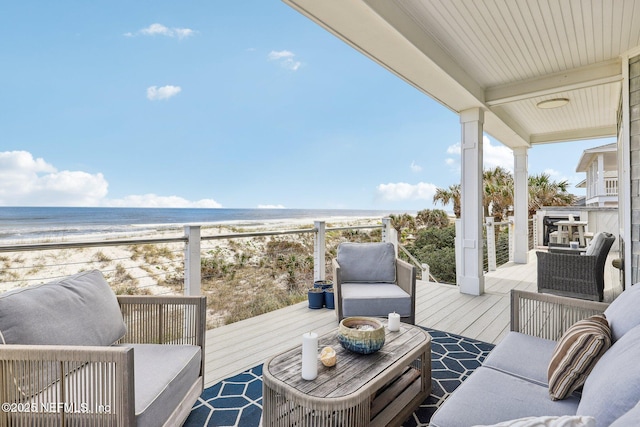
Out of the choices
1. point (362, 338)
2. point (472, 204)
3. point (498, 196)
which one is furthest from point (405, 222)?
point (362, 338)

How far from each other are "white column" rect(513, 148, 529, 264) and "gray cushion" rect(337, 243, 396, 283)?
4926mm

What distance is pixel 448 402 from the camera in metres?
1.30

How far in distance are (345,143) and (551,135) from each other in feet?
75.7

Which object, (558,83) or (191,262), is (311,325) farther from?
(558,83)

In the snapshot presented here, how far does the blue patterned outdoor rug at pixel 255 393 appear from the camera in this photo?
5.98 feet

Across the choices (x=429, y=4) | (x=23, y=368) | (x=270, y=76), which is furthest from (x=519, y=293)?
(x=270, y=76)

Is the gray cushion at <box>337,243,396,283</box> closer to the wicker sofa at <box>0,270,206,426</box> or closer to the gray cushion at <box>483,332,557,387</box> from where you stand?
the gray cushion at <box>483,332,557,387</box>

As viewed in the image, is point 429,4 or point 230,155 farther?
point 230,155

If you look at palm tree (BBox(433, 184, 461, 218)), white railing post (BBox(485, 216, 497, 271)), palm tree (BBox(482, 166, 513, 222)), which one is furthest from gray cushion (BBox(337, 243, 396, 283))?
palm tree (BBox(433, 184, 461, 218))

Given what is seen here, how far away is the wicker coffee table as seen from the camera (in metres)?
1.38

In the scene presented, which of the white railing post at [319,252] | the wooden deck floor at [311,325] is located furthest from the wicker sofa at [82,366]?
the white railing post at [319,252]

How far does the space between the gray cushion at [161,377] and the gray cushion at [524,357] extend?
1457 mm

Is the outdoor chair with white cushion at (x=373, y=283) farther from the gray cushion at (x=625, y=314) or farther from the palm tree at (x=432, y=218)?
the palm tree at (x=432, y=218)

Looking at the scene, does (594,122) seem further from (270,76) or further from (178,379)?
(270,76)
